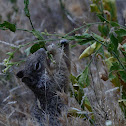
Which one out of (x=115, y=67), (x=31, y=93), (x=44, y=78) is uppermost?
(x=115, y=67)

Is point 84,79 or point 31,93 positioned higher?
point 84,79

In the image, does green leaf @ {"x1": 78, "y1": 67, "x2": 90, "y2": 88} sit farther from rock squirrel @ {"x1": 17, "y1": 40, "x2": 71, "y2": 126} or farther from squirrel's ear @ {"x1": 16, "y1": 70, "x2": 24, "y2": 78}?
squirrel's ear @ {"x1": 16, "y1": 70, "x2": 24, "y2": 78}

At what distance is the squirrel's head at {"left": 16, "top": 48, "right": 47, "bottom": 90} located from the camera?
251cm

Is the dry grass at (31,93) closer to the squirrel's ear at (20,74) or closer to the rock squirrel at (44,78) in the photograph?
the rock squirrel at (44,78)

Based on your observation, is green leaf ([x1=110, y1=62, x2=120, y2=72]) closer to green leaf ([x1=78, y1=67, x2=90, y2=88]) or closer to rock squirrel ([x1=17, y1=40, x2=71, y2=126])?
green leaf ([x1=78, y1=67, x2=90, y2=88])

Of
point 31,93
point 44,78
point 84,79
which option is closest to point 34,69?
point 44,78

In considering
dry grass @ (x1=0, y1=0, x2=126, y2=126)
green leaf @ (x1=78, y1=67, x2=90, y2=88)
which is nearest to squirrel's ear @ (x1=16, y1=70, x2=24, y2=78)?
dry grass @ (x1=0, y1=0, x2=126, y2=126)

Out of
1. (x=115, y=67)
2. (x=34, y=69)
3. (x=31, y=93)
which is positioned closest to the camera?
(x=115, y=67)

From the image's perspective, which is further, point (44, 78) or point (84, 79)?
point (44, 78)

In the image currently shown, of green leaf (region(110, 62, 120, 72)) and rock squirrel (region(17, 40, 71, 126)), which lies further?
rock squirrel (region(17, 40, 71, 126))

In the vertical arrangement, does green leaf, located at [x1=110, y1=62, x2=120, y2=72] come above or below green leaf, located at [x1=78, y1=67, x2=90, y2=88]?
above

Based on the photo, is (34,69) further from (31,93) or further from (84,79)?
(31,93)

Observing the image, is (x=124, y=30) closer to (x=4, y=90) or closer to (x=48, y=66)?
(x=48, y=66)

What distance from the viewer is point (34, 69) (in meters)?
2.51
